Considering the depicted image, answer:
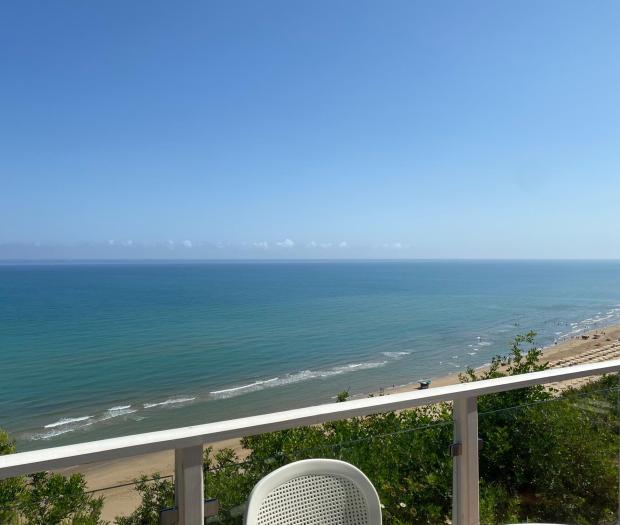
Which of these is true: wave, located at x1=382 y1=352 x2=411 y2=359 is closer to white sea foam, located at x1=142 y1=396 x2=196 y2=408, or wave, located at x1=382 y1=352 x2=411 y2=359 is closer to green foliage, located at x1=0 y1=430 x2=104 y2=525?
white sea foam, located at x1=142 y1=396 x2=196 y2=408

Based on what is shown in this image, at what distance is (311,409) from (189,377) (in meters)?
21.7

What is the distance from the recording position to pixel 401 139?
2025 centimetres

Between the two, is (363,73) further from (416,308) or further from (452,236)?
(452,236)

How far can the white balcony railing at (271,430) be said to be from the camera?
1.10 m

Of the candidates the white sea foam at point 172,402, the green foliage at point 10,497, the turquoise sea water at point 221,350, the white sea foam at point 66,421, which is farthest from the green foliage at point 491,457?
the white sea foam at point 172,402

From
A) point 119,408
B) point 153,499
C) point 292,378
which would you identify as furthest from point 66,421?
point 153,499

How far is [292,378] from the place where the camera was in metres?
21.2

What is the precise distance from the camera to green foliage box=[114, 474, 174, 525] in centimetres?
131

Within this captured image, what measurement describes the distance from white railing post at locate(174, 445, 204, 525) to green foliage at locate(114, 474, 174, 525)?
0.08ft

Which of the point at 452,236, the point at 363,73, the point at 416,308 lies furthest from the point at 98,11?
the point at 452,236

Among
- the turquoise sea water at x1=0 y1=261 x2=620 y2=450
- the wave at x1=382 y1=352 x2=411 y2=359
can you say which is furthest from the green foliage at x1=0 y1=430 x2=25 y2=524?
the wave at x1=382 y1=352 x2=411 y2=359

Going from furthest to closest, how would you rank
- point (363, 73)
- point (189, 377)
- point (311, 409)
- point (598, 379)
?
1. point (189, 377)
2. point (363, 73)
3. point (598, 379)
4. point (311, 409)

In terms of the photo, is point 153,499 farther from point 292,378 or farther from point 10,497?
point 292,378

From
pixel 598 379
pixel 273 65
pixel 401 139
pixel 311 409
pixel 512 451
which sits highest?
pixel 273 65
